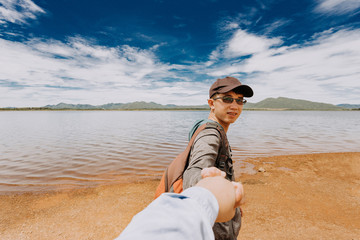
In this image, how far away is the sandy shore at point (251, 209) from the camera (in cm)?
499

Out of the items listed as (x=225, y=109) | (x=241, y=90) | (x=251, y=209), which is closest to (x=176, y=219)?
(x=225, y=109)

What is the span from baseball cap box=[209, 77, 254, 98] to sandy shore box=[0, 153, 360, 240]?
14.4 feet

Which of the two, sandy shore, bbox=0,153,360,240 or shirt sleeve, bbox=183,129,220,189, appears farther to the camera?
sandy shore, bbox=0,153,360,240

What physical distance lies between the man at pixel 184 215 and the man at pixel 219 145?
0.65 m

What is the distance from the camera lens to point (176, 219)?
2.03 feet

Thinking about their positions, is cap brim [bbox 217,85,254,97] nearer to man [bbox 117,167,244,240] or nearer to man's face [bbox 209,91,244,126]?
man's face [bbox 209,91,244,126]

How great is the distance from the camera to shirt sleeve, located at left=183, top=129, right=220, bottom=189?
1615mm

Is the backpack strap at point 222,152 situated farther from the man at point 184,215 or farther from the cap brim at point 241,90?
the man at point 184,215

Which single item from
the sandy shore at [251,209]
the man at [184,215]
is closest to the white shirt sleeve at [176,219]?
the man at [184,215]

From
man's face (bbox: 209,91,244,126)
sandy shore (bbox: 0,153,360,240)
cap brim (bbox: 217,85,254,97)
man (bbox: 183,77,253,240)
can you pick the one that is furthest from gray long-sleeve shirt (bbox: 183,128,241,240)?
sandy shore (bbox: 0,153,360,240)

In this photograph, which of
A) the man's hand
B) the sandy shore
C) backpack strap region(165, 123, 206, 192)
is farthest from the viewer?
the sandy shore

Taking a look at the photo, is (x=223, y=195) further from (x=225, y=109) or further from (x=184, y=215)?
(x=225, y=109)

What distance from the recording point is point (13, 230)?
5.03 m

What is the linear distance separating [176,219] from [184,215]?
0.14ft
